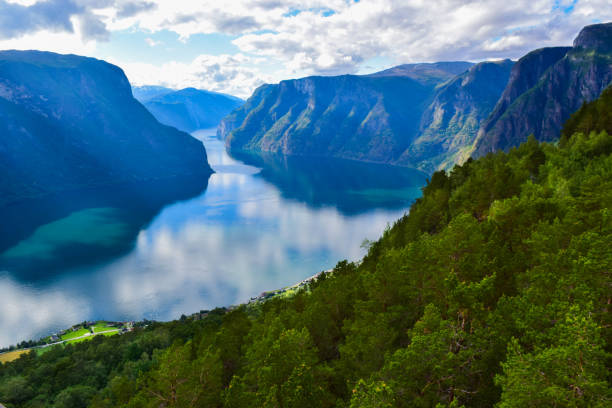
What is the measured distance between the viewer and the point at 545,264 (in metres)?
24.0

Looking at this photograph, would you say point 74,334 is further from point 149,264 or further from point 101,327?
point 149,264

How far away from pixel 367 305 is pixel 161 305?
99808mm

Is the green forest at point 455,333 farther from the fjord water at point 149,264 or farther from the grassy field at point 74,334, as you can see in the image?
the fjord water at point 149,264

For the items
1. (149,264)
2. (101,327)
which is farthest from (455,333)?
(149,264)

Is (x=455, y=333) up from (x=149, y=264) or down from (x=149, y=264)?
up

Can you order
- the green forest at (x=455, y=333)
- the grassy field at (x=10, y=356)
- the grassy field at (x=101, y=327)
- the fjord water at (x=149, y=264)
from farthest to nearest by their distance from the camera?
1. the fjord water at (x=149, y=264)
2. the grassy field at (x=101, y=327)
3. the grassy field at (x=10, y=356)
4. the green forest at (x=455, y=333)

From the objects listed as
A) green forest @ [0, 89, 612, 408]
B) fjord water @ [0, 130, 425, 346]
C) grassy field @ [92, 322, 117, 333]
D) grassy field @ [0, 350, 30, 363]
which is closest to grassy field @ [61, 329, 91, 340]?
grassy field @ [92, 322, 117, 333]

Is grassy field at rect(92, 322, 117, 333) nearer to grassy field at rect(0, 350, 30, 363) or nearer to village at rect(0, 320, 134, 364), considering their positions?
village at rect(0, 320, 134, 364)

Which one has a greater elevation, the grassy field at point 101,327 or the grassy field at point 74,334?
the grassy field at point 74,334

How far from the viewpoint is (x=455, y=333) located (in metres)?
20.4

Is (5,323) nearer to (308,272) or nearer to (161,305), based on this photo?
(161,305)

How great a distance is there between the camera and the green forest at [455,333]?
16469 millimetres

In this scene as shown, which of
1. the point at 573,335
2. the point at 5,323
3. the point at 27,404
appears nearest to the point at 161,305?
the point at 5,323

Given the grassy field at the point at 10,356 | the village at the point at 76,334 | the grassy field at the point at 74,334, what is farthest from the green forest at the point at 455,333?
the grassy field at the point at 74,334
